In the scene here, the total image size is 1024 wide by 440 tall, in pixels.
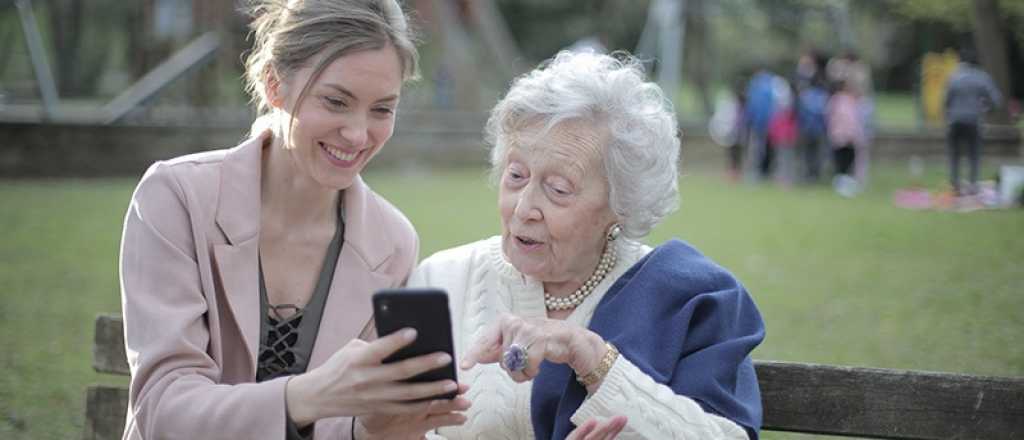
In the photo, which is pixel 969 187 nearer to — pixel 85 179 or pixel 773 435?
pixel 85 179

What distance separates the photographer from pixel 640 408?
3.03 m

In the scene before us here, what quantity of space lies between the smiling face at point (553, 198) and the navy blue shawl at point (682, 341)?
0.18 m

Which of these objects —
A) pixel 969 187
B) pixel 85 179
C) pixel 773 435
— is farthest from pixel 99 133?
pixel 773 435

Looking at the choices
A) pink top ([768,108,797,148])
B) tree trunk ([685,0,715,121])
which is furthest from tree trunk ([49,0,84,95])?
tree trunk ([685,0,715,121])

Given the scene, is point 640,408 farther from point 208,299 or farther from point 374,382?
point 208,299

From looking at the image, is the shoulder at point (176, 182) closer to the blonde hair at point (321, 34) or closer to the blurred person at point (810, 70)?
the blonde hair at point (321, 34)

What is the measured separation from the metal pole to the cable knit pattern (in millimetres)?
16270

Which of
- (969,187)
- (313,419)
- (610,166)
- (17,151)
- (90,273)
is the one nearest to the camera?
(313,419)

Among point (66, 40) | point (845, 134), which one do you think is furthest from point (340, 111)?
point (66, 40)

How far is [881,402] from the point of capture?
3527 mm

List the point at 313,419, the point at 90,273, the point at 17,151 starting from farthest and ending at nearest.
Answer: the point at 17,151
the point at 90,273
the point at 313,419

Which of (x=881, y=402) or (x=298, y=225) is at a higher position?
(x=298, y=225)

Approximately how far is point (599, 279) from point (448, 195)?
15131 millimetres

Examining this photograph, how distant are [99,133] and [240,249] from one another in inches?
643
